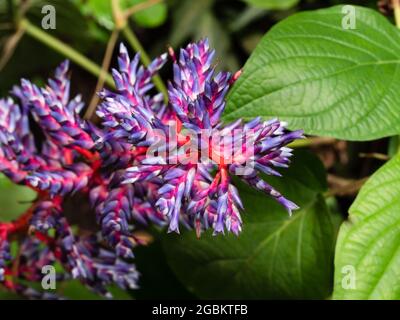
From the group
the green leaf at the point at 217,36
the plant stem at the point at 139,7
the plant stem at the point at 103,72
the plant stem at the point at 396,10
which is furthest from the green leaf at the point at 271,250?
the green leaf at the point at 217,36

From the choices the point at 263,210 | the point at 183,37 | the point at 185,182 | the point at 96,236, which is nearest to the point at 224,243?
the point at 263,210

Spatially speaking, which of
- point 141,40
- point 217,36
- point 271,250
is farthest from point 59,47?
point 271,250

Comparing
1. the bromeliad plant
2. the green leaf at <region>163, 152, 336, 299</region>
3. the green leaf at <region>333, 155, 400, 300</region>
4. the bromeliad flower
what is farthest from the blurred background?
the bromeliad flower

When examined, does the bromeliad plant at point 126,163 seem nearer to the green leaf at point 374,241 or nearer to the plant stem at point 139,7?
the green leaf at point 374,241

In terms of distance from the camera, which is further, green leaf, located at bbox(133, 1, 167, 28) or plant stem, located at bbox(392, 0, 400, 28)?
green leaf, located at bbox(133, 1, 167, 28)

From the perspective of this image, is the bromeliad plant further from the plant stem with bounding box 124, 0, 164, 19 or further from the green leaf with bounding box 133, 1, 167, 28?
the green leaf with bounding box 133, 1, 167, 28

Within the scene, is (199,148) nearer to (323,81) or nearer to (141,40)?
(323,81)
